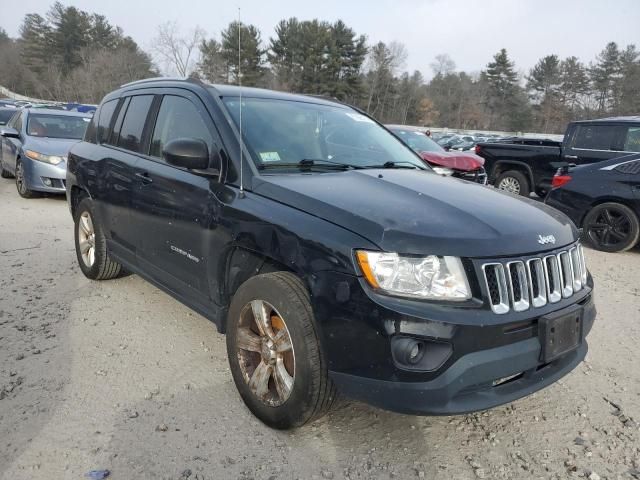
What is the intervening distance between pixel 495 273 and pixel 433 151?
8.55 m

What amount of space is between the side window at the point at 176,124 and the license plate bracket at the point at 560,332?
211 centimetres

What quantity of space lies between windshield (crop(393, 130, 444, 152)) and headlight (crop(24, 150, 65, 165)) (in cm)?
653

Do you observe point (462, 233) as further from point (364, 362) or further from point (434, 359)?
point (364, 362)

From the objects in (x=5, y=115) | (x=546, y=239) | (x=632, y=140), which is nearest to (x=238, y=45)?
(x=546, y=239)

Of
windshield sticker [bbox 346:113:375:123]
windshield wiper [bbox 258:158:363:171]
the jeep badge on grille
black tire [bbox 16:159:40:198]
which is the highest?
windshield sticker [bbox 346:113:375:123]

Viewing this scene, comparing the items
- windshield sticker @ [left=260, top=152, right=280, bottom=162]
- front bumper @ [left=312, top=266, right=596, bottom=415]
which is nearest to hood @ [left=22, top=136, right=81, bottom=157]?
windshield sticker @ [left=260, top=152, right=280, bottom=162]

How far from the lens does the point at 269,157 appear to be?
2965mm

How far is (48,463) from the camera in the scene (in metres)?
2.33

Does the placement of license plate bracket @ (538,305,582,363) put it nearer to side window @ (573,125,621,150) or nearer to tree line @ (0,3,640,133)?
side window @ (573,125,621,150)

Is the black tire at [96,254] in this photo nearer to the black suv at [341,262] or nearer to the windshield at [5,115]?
the black suv at [341,262]

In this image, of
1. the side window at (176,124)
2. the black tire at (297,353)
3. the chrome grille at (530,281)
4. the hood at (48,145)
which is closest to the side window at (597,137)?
the chrome grille at (530,281)

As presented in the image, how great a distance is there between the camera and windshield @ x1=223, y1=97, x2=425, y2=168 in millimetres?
3035

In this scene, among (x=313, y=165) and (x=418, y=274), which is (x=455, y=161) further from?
(x=418, y=274)

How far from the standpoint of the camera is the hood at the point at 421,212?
7.15 ft
